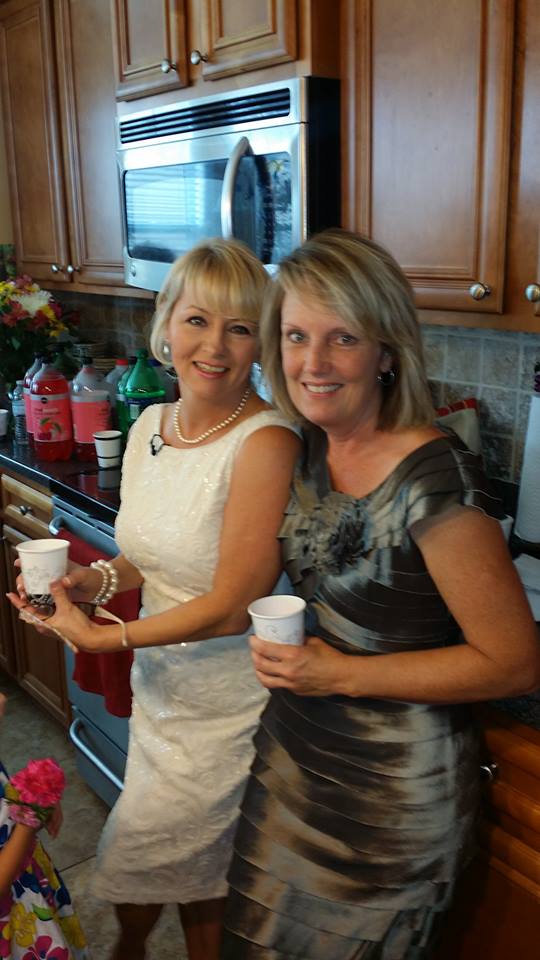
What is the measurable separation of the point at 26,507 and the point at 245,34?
1.52 m

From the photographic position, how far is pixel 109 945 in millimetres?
2047

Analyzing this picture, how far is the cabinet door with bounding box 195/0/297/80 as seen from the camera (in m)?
1.79

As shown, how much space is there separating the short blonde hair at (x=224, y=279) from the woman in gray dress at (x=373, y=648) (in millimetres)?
199

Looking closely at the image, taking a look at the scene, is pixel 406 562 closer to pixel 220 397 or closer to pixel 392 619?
pixel 392 619

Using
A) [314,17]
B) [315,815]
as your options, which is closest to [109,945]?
[315,815]

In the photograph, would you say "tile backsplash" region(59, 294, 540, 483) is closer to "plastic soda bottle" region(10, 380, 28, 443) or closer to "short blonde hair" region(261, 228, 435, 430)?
"short blonde hair" region(261, 228, 435, 430)

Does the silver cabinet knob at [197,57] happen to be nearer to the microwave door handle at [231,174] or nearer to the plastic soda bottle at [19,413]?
the microwave door handle at [231,174]

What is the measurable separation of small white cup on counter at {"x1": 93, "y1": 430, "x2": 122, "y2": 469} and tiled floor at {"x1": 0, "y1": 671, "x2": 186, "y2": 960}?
98 cm

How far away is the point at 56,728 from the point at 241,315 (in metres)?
2.03

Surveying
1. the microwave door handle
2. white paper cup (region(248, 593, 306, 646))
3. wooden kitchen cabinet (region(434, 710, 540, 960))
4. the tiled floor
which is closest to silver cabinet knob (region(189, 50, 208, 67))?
the microwave door handle

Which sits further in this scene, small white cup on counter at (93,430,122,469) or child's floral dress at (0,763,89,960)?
small white cup on counter at (93,430,122,469)

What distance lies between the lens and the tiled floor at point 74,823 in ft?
6.83

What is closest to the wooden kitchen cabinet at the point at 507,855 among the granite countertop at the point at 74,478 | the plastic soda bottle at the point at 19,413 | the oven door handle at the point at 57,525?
the granite countertop at the point at 74,478

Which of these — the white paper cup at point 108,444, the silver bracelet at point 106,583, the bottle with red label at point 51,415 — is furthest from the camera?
the bottle with red label at point 51,415
